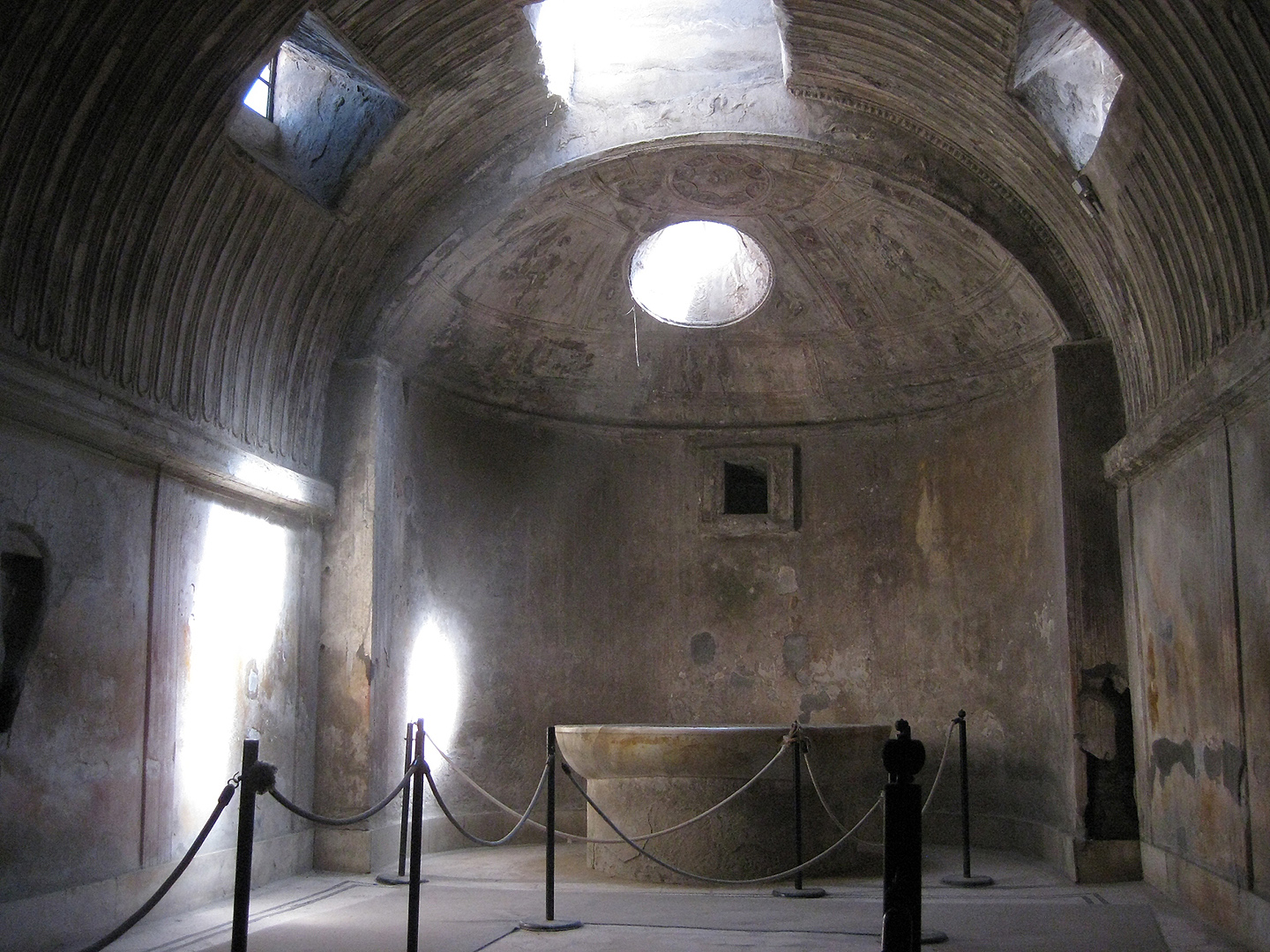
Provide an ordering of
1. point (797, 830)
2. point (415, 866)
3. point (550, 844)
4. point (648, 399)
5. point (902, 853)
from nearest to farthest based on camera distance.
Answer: point (902, 853)
point (415, 866)
point (550, 844)
point (797, 830)
point (648, 399)

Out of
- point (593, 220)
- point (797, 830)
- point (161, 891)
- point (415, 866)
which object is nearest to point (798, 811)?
point (797, 830)

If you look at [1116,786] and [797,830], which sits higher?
[1116,786]

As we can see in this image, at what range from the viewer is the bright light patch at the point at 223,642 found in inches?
321

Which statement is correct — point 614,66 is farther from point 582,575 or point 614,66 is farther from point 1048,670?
point 1048,670

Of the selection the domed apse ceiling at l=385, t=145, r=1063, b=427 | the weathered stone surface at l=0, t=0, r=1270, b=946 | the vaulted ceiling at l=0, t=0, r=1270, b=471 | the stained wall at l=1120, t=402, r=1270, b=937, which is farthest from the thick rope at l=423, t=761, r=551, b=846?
the domed apse ceiling at l=385, t=145, r=1063, b=427

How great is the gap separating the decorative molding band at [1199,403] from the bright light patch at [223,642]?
6517 millimetres

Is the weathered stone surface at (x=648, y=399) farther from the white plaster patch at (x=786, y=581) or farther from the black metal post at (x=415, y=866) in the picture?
the black metal post at (x=415, y=866)

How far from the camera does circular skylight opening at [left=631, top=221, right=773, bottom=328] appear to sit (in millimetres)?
12102

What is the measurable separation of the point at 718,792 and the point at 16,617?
16.0 feet

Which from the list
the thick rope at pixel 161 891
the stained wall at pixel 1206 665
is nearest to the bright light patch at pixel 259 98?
the thick rope at pixel 161 891

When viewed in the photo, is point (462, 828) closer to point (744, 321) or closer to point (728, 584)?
point (728, 584)

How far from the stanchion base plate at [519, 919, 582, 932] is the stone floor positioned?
0.05m

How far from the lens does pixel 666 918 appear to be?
7.42 metres

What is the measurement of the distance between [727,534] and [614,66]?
4.93m
